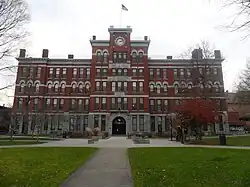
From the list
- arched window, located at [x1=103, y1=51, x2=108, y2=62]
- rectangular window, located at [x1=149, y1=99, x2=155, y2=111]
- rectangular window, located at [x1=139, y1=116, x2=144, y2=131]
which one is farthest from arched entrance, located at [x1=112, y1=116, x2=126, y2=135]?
arched window, located at [x1=103, y1=51, x2=108, y2=62]

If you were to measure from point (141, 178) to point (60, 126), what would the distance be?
51.4 m

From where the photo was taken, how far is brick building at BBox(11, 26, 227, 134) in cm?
5653

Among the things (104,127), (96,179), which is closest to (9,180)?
(96,179)

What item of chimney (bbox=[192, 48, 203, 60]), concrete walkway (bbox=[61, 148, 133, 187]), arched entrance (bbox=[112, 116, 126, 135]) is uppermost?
chimney (bbox=[192, 48, 203, 60])

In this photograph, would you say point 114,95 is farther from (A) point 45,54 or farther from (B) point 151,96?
(A) point 45,54

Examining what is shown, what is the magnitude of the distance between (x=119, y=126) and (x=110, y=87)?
29.5ft

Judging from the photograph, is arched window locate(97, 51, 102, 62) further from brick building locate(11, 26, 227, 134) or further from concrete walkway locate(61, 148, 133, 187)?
concrete walkway locate(61, 148, 133, 187)

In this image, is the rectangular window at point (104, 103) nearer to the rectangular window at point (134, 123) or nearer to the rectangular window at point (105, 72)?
the rectangular window at point (105, 72)

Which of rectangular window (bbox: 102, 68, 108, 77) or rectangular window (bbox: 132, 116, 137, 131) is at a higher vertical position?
rectangular window (bbox: 102, 68, 108, 77)

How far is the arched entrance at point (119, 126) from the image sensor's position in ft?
187

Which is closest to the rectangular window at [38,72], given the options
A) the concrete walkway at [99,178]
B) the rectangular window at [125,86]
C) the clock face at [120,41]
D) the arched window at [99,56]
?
the arched window at [99,56]

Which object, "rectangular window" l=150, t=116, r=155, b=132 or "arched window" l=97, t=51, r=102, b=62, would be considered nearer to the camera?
"rectangular window" l=150, t=116, r=155, b=132

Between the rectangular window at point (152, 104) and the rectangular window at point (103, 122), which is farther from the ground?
the rectangular window at point (152, 104)

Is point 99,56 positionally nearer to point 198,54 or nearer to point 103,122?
point 103,122
